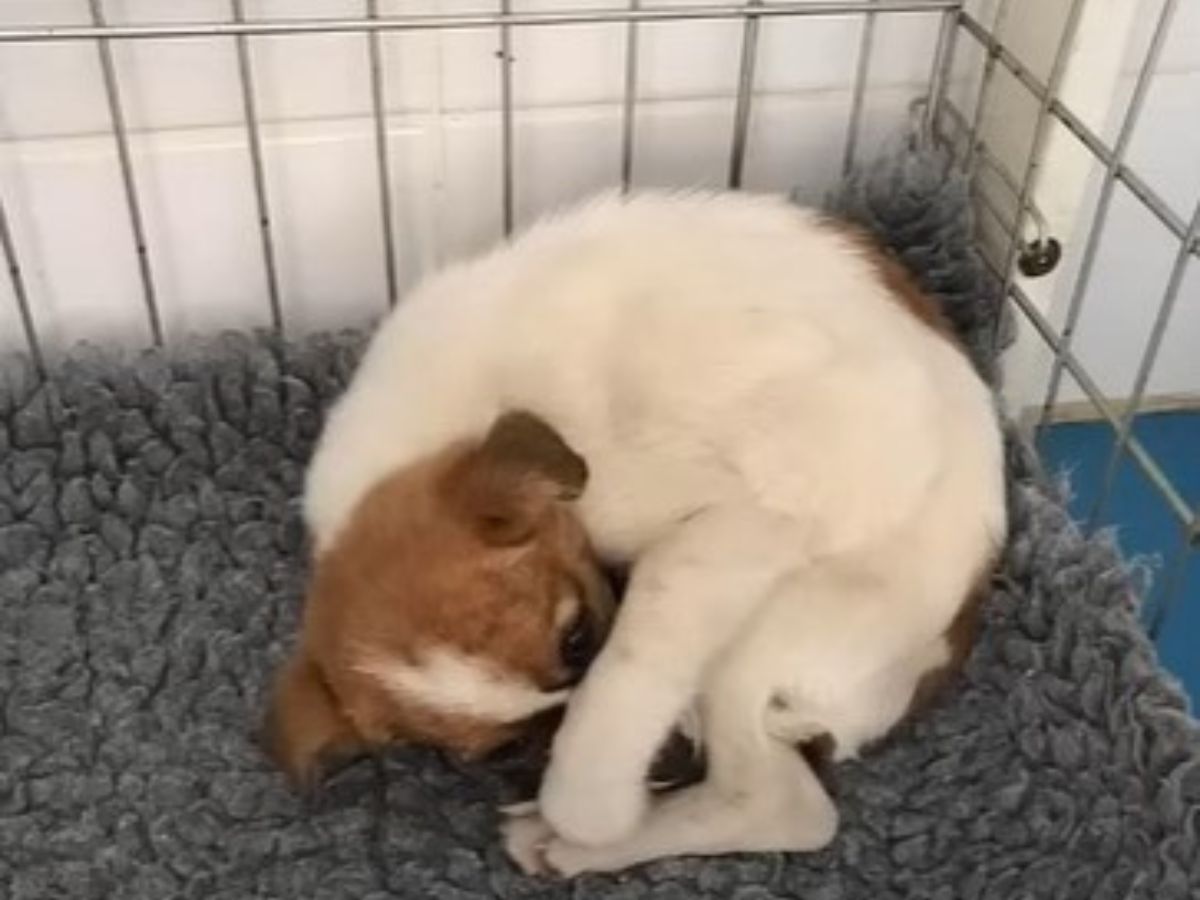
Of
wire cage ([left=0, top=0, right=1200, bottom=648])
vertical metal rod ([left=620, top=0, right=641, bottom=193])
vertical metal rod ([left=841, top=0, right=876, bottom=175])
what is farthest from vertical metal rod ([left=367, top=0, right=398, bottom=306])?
vertical metal rod ([left=841, top=0, right=876, bottom=175])

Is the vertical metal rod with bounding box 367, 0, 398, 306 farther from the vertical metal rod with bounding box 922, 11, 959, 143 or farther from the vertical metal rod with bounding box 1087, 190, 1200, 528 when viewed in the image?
the vertical metal rod with bounding box 1087, 190, 1200, 528

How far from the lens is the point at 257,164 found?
164cm

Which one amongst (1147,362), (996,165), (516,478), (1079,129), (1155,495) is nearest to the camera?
(516,478)

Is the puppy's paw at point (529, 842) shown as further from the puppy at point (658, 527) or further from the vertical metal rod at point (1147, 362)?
the vertical metal rod at point (1147, 362)

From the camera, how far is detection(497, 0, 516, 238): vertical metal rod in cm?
162

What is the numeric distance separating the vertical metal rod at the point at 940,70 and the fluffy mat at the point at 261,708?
3.9 inches

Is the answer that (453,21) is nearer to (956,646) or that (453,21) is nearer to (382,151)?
(382,151)

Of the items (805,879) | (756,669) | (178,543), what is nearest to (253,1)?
(178,543)

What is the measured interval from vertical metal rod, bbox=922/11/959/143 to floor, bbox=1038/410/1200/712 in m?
0.31

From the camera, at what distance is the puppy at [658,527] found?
125 centimetres

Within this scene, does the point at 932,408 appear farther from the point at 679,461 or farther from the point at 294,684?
the point at 294,684

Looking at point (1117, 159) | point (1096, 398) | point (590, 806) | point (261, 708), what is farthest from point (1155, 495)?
point (261, 708)

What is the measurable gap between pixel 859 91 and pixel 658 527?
0.56 meters

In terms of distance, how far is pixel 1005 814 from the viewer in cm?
137
